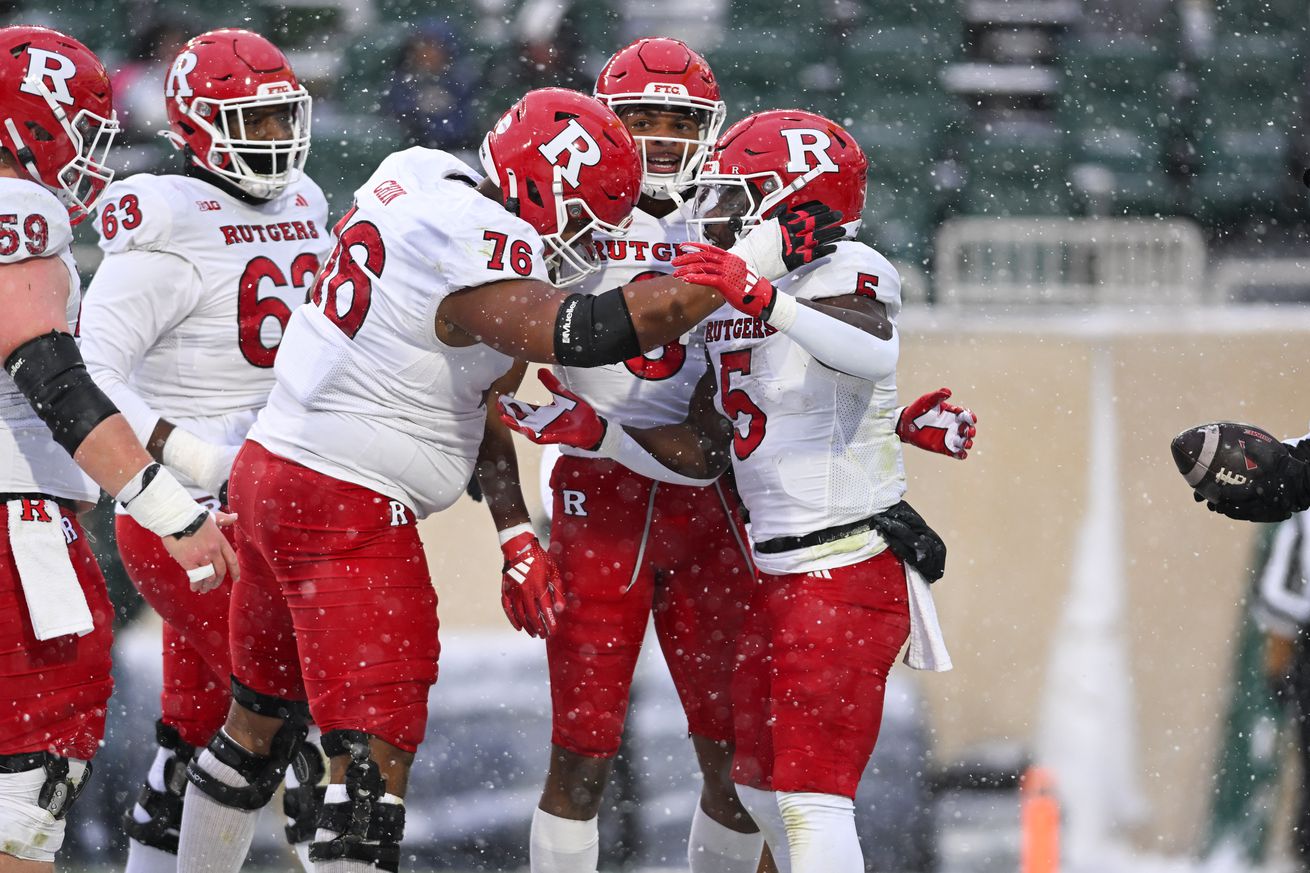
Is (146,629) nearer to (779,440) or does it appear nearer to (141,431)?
(141,431)

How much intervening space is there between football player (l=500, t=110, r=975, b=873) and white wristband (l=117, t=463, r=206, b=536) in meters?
0.63

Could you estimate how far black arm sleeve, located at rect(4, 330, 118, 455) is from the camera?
274cm

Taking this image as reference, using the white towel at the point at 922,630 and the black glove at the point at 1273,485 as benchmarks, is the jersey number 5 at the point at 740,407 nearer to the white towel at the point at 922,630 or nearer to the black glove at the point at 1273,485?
the white towel at the point at 922,630

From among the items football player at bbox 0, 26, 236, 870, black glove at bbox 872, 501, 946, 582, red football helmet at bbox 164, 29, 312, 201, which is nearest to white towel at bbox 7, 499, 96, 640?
football player at bbox 0, 26, 236, 870

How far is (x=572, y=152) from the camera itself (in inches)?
117

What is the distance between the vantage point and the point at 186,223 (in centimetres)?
357

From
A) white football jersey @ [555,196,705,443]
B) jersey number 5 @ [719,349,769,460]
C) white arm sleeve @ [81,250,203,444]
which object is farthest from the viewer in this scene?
white arm sleeve @ [81,250,203,444]

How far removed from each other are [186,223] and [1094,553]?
341 centimetres

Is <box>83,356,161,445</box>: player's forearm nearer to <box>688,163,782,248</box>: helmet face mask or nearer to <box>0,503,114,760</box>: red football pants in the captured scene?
<box>0,503,114,760</box>: red football pants

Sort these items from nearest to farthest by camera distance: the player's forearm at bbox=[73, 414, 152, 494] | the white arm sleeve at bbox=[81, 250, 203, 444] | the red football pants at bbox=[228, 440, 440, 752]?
the player's forearm at bbox=[73, 414, 152, 494] < the red football pants at bbox=[228, 440, 440, 752] < the white arm sleeve at bbox=[81, 250, 203, 444]

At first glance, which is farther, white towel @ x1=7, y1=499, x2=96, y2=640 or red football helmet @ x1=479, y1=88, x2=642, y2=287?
red football helmet @ x1=479, y1=88, x2=642, y2=287

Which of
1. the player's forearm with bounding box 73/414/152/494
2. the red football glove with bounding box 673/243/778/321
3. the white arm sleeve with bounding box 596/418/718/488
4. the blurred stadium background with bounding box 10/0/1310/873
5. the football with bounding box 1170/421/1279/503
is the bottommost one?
the blurred stadium background with bounding box 10/0/1310/873

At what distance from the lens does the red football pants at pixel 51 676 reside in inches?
111

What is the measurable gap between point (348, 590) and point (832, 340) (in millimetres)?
974
